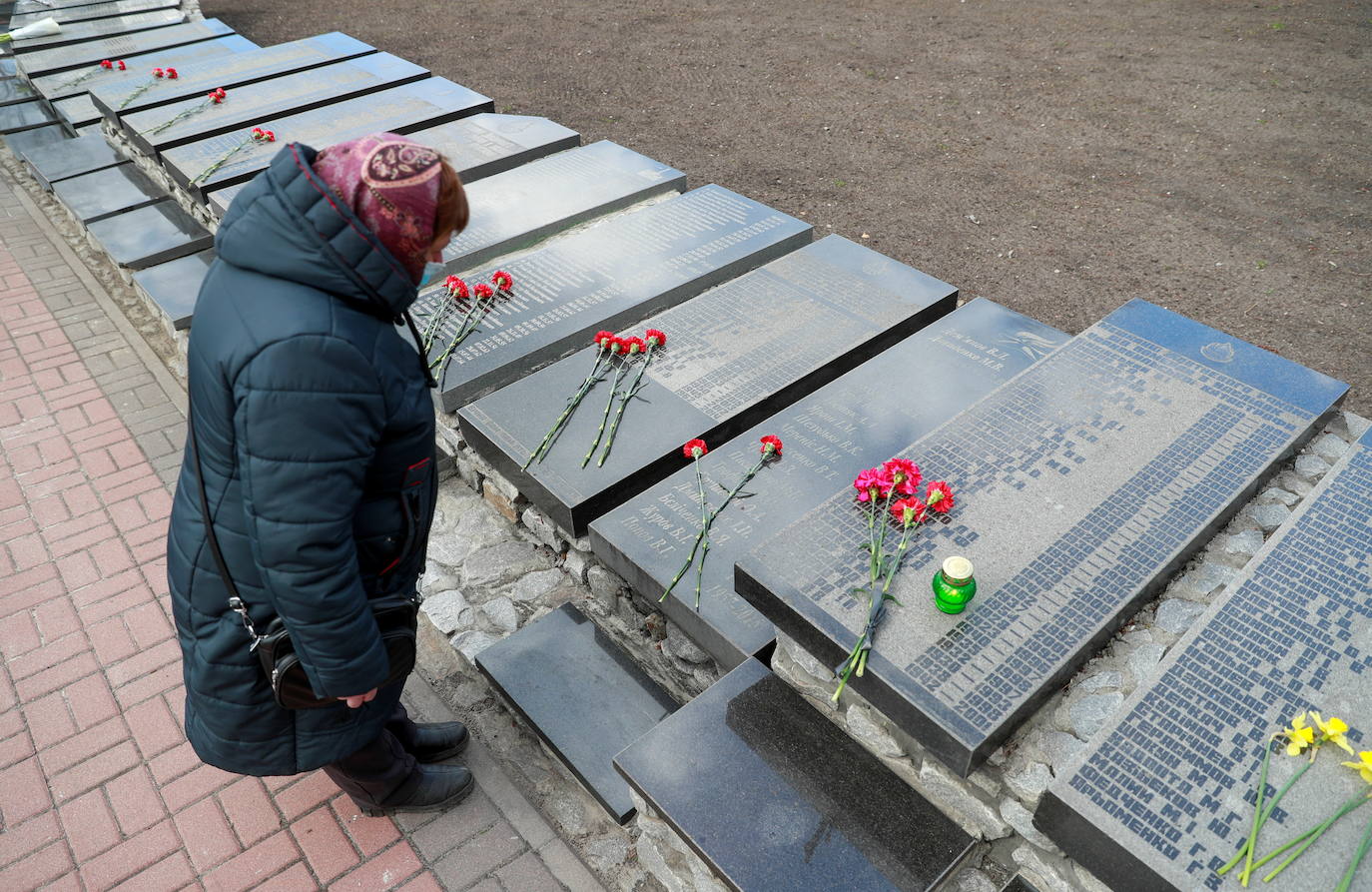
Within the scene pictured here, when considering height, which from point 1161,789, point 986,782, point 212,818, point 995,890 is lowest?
point 212,818

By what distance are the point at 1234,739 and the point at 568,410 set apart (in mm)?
2649

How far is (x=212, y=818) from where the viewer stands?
123 inches

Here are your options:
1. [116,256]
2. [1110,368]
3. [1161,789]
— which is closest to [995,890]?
[1161,789]

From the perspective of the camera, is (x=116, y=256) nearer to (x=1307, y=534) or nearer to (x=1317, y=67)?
(x=1307, y=534)

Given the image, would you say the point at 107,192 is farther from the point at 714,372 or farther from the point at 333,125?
the point at 714,372

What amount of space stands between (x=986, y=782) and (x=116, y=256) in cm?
604

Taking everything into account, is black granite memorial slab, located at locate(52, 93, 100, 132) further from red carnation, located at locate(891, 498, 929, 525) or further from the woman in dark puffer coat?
red carnation, located at locate(891, 498, 929, 525)

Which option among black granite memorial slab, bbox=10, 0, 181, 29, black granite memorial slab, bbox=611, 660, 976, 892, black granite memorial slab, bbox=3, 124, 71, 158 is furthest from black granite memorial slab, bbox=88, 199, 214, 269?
black granite memorial slab, bbox=10, 0, 181, 29

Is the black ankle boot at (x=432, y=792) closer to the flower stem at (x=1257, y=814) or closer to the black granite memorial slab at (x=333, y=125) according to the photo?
the flower stem at (x=1257, y=814)

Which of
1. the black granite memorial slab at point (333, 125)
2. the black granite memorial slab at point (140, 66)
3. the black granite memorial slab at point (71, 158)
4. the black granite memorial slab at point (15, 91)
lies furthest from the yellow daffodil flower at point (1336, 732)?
the black granite memorial slab at point (15, 91)

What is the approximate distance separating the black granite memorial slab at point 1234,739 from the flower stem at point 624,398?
6.84 ft

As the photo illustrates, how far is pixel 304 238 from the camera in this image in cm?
184

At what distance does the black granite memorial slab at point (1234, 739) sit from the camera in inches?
84.0

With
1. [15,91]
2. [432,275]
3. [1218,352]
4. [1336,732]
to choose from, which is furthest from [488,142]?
[15,91]
